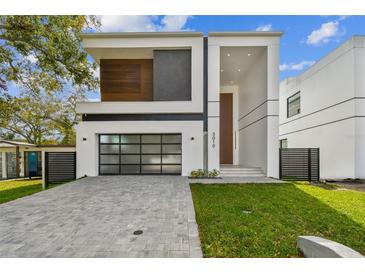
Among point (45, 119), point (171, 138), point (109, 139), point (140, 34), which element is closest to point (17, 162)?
point (45, 119)

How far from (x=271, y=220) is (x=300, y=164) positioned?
23.8ft

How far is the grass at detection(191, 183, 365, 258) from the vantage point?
3.43m

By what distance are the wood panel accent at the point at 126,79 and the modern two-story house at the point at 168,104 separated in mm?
59

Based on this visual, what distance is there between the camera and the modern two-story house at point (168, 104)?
34.6 feet

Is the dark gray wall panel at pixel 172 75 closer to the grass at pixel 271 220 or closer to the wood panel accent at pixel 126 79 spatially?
the wood panel accent at pixel 126 79

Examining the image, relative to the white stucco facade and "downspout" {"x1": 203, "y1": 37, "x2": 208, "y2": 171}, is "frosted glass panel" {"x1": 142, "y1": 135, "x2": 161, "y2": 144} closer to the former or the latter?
"downspout" {"x1": 203, "y1": 37, "x2": 208, "y2": 171}

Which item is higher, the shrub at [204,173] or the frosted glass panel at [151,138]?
the frosted glass panel at [151,138]

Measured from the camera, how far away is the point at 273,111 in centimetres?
1046

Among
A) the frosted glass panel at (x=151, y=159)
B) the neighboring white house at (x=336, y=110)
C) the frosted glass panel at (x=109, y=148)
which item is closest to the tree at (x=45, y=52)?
the frosted glass panel at (x=109, y=148)

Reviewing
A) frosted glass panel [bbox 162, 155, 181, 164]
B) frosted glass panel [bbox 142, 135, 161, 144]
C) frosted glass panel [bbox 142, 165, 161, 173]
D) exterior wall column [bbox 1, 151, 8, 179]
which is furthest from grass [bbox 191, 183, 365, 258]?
exterior wall column [bbox 1, 151, 8, 179]

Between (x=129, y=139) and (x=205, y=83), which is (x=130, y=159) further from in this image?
(x=205, y=83)

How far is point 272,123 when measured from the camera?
411 inches

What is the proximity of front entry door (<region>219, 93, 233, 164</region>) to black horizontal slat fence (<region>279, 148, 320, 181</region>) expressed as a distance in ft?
14.8
